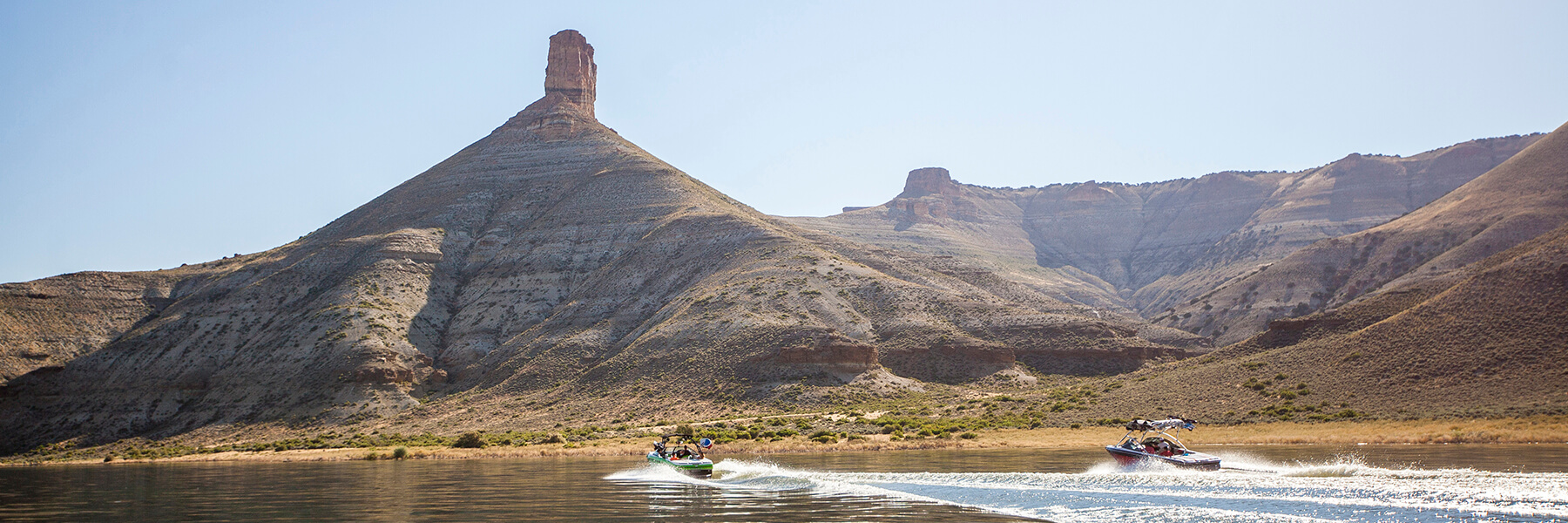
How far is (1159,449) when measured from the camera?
3959cm

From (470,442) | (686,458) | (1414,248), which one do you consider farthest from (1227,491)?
(1414,248)

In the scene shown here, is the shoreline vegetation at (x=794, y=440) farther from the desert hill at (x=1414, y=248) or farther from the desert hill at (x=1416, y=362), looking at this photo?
the desert hill at (x=1414, y=248)

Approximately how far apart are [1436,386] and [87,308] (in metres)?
115

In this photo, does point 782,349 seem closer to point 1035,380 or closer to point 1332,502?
point 1035,380

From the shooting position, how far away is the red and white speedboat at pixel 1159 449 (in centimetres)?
3741

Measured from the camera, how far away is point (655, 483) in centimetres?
3844

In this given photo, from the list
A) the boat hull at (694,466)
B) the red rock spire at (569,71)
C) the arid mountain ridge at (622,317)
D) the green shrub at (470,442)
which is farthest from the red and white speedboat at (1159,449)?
the red rock spire at (569,71)

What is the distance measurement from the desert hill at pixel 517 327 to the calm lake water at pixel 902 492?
34.6 metres

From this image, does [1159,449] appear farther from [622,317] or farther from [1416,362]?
[622,317]

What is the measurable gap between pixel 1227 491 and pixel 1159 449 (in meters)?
10.6

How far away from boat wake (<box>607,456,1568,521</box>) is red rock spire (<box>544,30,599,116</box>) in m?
137

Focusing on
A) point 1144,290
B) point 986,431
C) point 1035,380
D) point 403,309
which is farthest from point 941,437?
point 1144,290

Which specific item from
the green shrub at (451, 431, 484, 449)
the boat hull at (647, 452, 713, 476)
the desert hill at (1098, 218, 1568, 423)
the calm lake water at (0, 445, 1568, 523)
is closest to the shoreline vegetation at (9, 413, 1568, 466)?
the green shrub at (451, 431, 484, 449)

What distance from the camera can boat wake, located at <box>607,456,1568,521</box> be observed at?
24031mm
